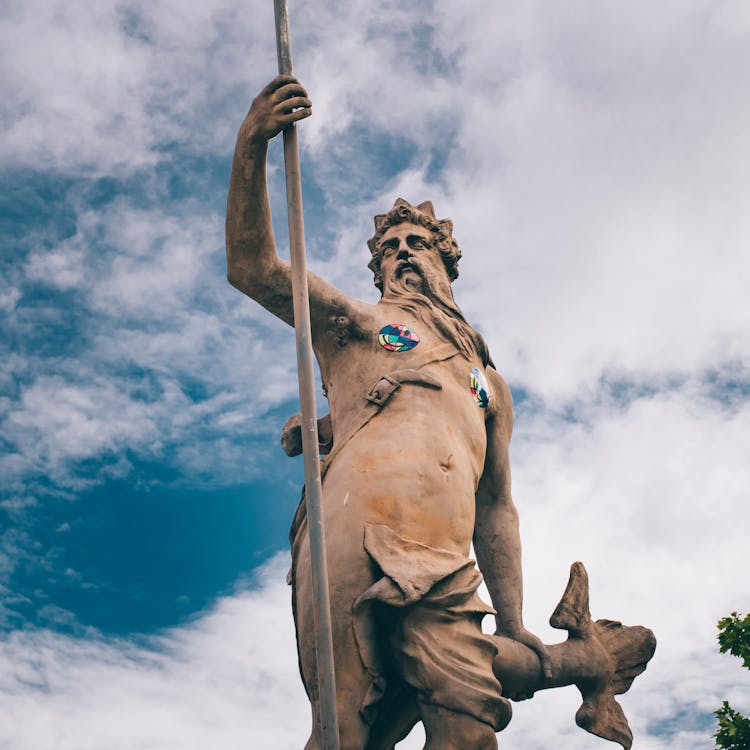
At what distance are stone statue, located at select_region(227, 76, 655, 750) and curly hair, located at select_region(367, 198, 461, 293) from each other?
0.5 inches

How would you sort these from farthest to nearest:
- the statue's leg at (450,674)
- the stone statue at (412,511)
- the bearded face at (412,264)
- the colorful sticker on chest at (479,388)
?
1. the bearded face at (412,264)
2. the colorful sticker on chest at (479,388)
3. the stone statue at (412,511)
4. the statue's leg at (450,674)

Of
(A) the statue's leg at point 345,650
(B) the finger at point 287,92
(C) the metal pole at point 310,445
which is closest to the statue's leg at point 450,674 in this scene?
(A) the statue's leg at point 345,650

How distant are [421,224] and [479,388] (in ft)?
4.96

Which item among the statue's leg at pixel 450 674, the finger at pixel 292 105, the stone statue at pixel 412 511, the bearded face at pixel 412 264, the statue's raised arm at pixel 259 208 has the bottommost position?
the statue's leg at pixel 450 674

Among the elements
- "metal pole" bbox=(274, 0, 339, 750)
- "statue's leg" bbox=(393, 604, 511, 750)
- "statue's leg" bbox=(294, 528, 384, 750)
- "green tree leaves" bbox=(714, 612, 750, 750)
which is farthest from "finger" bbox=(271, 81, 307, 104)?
"green tree leaves" bbox=(714, 612, 750, 750)

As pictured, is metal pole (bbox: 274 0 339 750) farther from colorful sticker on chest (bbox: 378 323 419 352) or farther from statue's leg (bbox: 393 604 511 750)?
colorful sticker on chest (bbox: 378 323 419 352)

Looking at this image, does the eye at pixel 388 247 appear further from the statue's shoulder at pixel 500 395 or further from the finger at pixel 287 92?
the finger at pixel 287 92

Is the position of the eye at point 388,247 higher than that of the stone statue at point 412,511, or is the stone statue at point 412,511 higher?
the eye at point 388,247

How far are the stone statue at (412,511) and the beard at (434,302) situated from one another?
1 cm

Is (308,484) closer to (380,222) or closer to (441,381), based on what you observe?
(441,381)

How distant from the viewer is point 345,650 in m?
6.50

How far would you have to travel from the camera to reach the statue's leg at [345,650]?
6426 millimetres

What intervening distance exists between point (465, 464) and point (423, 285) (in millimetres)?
1649

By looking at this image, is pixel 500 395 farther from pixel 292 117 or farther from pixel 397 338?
pixel 292 117
